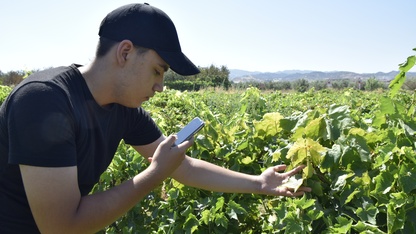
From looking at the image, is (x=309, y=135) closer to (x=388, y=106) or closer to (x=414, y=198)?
(x=388, y=106)

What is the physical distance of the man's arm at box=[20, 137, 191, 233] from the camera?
154cm

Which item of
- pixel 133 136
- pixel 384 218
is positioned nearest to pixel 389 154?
pixel 384 218

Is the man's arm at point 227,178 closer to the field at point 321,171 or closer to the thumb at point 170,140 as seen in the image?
the field at point 321,171

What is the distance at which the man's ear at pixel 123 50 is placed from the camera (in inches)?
69.5

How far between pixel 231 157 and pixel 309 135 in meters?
0.63

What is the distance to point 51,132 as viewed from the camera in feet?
5.09

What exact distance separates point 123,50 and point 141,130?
642 mm

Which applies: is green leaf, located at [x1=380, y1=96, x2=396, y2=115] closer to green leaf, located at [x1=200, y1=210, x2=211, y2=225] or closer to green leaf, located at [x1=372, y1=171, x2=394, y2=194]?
Answer: green leaf, located at [x1=372, y1=171, x2=394, y2=194]

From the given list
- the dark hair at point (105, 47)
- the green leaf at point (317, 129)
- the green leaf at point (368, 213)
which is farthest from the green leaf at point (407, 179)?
the dark hair at point (105, 47)

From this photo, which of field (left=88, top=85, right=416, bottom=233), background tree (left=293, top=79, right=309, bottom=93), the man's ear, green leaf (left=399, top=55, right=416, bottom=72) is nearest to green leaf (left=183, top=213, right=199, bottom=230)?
field (left=88, top=85, right=416, bottom=233)

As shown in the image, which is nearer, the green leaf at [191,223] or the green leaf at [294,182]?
the green leaf at [294,182]

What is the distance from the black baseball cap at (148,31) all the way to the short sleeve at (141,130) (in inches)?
20.0

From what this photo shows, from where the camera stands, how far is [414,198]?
4.92 ft

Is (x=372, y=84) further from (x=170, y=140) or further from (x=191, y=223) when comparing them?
(x=170, y=140)
